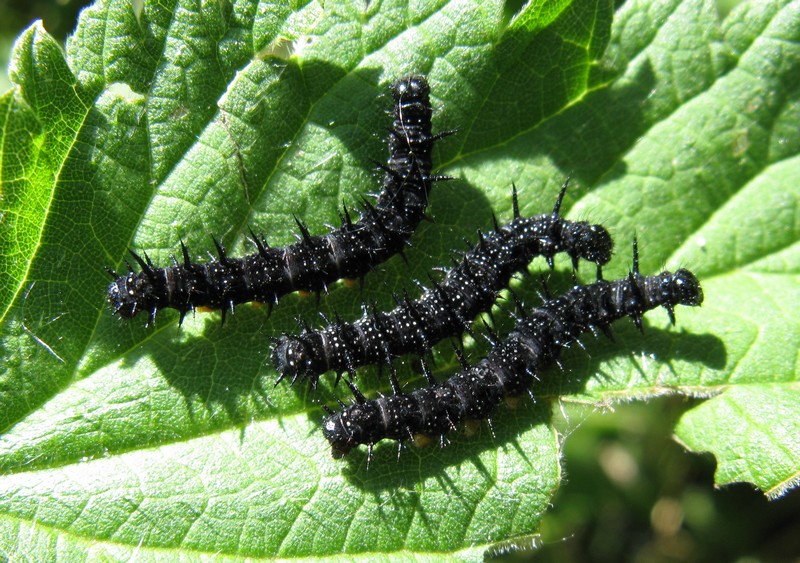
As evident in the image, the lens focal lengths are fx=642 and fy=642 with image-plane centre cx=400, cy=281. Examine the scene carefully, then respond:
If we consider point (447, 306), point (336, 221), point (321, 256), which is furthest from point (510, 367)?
point (336, 221)

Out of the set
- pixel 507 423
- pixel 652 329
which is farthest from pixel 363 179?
pixel 652 329

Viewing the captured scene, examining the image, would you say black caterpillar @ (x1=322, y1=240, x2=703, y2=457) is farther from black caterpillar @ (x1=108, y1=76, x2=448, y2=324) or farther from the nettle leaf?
black caterpillar @ (x1=108, y1=76, x2=448, y2=324)

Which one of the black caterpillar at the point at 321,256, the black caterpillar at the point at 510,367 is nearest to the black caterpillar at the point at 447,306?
the black caterpillar at the point at 510,367

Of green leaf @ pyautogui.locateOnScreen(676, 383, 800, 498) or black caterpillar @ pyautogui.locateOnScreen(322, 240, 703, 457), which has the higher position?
black caterpillar @ pyautogui.locateOnScreen(322, 240, 703, 457)

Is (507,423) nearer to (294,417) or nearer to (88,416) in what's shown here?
(294,417)

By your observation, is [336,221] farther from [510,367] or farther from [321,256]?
[510,367]

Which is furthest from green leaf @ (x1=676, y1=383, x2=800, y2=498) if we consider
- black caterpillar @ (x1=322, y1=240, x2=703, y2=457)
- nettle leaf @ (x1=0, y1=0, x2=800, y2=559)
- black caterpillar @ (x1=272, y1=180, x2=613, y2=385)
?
black caterpillar @ (x1=272, y1=180, x2=613, y2=385)
